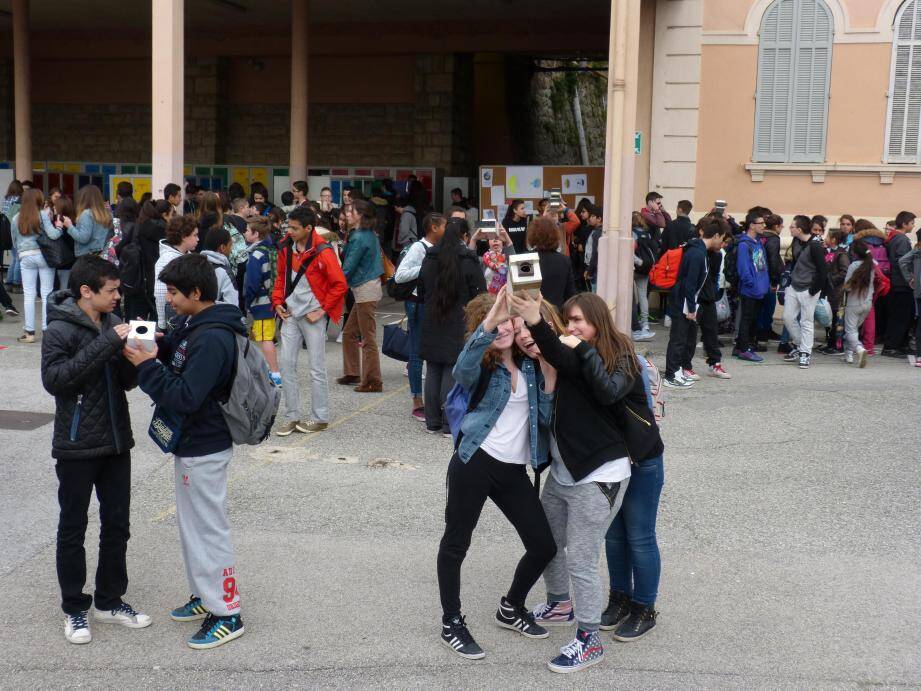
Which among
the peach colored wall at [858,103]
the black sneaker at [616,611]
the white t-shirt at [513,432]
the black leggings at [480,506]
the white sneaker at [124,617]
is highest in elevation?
the peach colored wall at [858,103]

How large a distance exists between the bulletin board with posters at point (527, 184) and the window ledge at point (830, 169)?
2.72 metres

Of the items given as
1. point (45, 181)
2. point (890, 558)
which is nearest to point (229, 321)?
point (890, 558)

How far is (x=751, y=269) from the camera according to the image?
11.8 meters

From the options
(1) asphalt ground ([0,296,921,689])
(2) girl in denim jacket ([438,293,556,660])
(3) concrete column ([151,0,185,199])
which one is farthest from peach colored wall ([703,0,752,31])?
(2) girl in denim jacket ([438,293,556,660])

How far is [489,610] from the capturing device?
509cm

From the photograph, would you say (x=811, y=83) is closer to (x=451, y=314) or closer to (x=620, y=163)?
(x=620, y=163)

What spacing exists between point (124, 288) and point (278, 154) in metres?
13.3

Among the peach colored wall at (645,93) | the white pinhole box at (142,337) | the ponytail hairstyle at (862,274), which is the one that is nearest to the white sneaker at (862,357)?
the ponytail hairstyle at (862,274)

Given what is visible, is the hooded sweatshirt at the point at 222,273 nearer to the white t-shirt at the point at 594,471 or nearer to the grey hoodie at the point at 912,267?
the white t-shirt at the point at 594,471

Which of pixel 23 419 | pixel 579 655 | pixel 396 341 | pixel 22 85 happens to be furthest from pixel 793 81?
pixel 22 85

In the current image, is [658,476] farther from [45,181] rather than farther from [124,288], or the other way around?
[45,181]

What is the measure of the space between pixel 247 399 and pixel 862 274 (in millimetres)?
9425

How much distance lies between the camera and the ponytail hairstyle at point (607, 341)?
4.41 meters

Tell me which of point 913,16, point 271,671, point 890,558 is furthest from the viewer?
point 913,16
